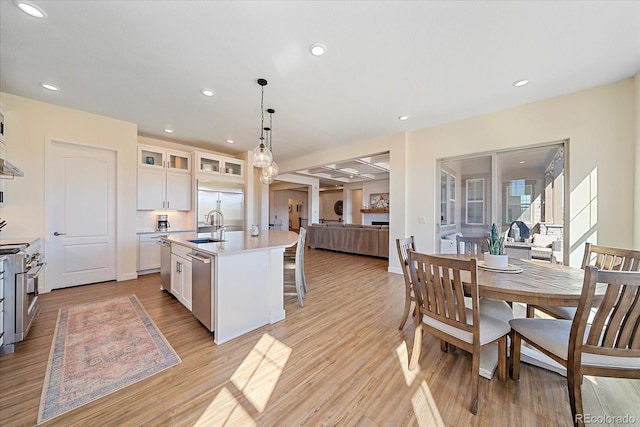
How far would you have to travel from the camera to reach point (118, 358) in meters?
1.91

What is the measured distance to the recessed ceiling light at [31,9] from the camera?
1767 mm

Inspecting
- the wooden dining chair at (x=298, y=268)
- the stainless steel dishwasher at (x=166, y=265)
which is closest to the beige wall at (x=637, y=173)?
the wooden dining chair at (x=298, y=268)

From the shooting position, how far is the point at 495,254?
2041 mm

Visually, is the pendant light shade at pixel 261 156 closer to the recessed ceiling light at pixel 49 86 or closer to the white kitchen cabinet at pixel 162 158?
the recessed ceiling light at pixel 49 86

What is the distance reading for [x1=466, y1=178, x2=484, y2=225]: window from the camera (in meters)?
4.09

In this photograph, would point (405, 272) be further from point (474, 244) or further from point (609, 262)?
point (609, 262)

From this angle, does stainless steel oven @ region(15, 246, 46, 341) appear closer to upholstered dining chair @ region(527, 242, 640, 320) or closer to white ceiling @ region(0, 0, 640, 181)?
white ceiling @ region(0, 0, 640, 181)

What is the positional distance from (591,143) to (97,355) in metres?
5.81

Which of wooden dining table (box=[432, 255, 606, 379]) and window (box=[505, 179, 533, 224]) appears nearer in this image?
wooden dining table (box=[432, 255, 606, 379])

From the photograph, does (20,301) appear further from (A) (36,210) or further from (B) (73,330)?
(A) (36,210)

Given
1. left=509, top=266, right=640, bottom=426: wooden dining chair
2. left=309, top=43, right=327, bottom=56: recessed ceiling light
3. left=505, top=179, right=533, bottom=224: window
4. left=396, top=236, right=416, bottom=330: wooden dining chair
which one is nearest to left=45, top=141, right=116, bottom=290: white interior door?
left=309, top=43, right=327, bottom=56: recessed ceiling light

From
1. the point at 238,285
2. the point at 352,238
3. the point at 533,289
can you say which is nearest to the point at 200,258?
the point at 238,285

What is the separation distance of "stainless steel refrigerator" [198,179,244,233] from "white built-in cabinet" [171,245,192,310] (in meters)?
2.38

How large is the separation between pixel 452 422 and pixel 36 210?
5412mm
